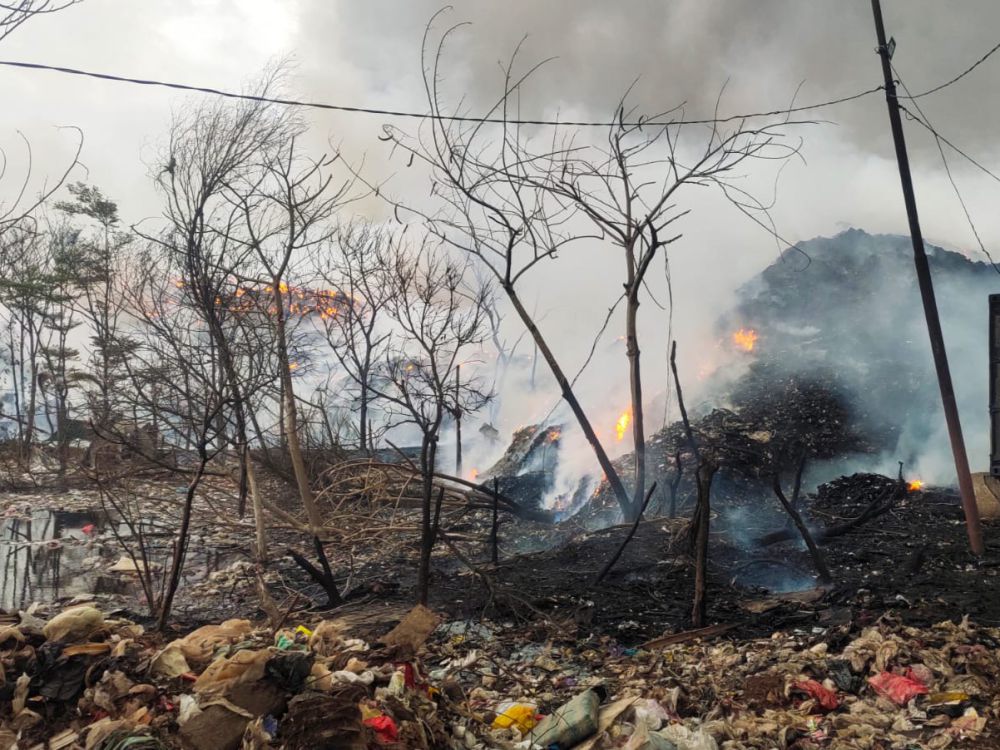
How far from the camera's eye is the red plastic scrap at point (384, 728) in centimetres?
319

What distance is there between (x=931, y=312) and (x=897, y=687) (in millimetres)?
4708

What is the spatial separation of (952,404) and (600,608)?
172 inches

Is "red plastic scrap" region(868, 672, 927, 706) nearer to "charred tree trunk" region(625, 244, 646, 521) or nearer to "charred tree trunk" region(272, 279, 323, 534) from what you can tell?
"charred tree trunk" region(625, 244, 646, 521)

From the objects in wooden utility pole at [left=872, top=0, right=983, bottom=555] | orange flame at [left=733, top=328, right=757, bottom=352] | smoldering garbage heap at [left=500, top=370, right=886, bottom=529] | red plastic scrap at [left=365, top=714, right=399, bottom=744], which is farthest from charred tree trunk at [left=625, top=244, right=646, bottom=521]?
orange flame at [left=733, top=328, right=757, bottom=352]

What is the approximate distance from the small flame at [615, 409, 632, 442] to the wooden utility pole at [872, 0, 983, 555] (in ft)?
25.6

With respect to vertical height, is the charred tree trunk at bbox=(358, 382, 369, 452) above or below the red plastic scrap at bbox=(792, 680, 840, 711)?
above

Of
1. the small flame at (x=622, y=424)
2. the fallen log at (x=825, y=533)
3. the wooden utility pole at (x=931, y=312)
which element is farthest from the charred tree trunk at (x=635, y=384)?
the small flame at (x=622, y=424)

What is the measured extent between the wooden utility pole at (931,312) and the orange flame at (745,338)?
31.4ft

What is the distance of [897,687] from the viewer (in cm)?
416

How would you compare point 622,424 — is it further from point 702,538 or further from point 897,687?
point 897,687

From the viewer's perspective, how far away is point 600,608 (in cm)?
632

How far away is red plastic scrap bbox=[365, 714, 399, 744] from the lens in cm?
319

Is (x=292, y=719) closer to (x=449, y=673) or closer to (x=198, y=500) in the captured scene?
(x=449, y=673)

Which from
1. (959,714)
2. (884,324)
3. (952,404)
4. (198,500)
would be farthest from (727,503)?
(198,500)
